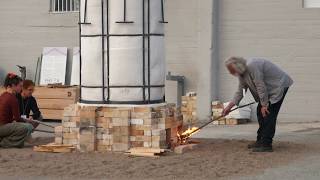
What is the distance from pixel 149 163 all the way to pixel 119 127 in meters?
1.06

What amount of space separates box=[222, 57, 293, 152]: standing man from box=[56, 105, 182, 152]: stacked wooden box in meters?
1.29

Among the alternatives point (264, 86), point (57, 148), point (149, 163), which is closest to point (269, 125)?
point (264, 86)

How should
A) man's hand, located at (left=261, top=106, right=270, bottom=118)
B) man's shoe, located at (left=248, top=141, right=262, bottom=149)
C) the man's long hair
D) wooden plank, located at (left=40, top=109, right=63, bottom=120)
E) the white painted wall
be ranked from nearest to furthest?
the man's long hair
man's hand, located at (left=261, top=106, right=270, bottom=118)
man's shoe, located at (left=248, top=141, right=262, bottom=149)
wooden plank, located at (left=40, top=109, right=63, bottom=120)
the white painted wall

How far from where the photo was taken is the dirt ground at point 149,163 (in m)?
8.52

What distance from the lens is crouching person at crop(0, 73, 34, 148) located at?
10945 mm

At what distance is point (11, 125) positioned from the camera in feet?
36.1

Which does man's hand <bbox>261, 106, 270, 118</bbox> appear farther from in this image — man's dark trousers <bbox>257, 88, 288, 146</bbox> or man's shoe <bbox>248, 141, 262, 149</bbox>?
man's shoe <bbox>248, 141, 262, 149</bbox>

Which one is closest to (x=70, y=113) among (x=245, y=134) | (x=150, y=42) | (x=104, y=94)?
(x=104, y=94)

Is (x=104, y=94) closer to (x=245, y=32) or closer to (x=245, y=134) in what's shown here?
(x=245, y=134)

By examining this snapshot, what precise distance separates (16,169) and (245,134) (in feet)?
17.7

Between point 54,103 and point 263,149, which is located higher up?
point 54,103

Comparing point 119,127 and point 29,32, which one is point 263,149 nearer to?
point 119,127

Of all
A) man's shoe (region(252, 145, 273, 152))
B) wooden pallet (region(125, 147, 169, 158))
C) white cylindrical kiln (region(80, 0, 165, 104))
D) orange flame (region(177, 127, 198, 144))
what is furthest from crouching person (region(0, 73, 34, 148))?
man's shoe (region(252, 145, 273, 152))

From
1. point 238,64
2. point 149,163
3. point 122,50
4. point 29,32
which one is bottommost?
point 149,163
